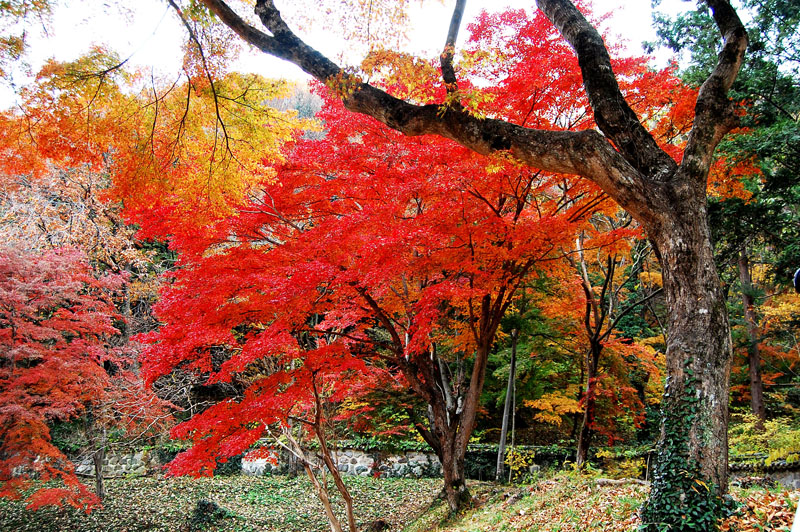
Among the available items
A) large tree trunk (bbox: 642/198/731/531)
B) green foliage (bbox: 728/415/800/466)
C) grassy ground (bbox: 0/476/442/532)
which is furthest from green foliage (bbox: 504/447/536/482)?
large tree trunk (bbox: 642/198/731/531)

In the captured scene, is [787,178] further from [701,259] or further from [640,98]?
[701,259]

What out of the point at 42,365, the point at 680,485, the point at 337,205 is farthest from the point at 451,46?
the point at 42,365

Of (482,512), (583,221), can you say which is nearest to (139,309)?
(482,512)

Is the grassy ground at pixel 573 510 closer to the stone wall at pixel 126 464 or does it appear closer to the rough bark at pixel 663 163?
the rough bark at pixel 663 163

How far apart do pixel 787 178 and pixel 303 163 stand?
682 cm

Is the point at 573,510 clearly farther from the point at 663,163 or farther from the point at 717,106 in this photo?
the point at 717,106

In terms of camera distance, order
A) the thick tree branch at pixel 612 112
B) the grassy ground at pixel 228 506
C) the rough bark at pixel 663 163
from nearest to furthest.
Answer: the rough bark at pixel 663 163
the thick tree branch at pixel 612 112
the grassy ground at pixel 228 506

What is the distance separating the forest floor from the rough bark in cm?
78

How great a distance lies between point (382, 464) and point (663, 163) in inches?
444

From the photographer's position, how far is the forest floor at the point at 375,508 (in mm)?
3920

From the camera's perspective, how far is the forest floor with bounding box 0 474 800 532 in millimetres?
3920

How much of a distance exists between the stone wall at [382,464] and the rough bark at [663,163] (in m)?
9.89

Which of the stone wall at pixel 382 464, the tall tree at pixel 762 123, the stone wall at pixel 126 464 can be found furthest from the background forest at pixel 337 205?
the stone wall at pixel 126 464

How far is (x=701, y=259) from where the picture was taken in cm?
338
